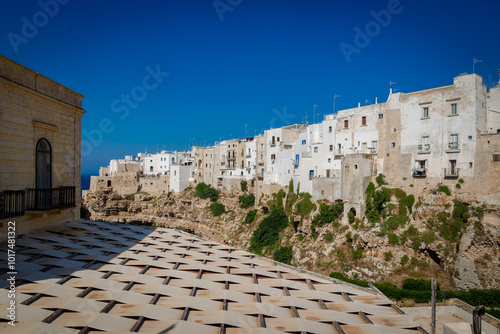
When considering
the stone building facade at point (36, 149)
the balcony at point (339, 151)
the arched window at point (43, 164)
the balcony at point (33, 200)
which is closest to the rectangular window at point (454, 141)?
the balcony at point (339, 151)

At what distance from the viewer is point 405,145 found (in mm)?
30875

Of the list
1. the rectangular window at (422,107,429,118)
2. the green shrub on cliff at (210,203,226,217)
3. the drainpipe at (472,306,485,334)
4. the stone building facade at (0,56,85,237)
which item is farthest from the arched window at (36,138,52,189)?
the green shrub on cliff at (210,203,226,217)

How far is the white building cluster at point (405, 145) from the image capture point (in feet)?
87.6

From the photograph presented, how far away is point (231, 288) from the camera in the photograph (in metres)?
7.32

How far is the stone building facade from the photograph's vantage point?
28.1 ft

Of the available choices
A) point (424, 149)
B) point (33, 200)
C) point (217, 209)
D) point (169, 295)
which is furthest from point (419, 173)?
point (217, 209)

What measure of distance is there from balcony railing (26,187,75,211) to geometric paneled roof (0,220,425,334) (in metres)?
0.83

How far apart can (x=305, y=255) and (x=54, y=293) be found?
28.8 m

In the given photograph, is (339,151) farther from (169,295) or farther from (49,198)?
(169,295)

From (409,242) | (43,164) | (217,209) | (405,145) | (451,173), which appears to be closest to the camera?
(43,164)

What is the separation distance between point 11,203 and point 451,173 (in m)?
30.6

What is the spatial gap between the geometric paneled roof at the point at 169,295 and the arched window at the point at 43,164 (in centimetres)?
172

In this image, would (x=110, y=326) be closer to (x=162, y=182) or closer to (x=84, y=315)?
(x=84, y=315)

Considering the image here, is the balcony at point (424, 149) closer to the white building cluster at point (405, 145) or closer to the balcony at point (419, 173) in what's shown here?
the white building cluster at point (405, 145)
